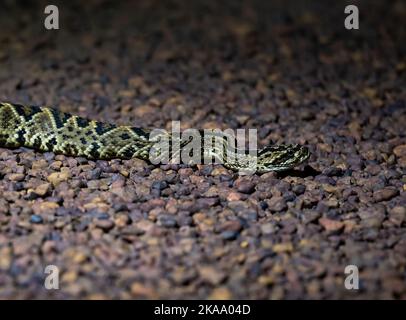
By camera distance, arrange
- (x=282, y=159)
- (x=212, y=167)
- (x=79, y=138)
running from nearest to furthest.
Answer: (x=282, y=159), (x=212, y=167), (x=79, y=138)

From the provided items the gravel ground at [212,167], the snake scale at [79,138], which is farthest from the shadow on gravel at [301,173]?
the snake scale at [79,138]

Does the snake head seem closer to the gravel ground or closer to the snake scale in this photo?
the snake scale

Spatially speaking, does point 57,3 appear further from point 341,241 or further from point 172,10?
point 341,241

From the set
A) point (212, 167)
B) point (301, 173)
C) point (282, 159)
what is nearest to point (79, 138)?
point (212, 167)

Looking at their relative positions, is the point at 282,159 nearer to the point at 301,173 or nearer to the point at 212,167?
the point at 301,173

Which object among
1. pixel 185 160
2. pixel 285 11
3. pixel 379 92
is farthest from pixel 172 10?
pixel 185 160

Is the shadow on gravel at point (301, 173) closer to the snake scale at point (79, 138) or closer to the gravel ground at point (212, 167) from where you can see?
the gravel ground at point (212, 167)
